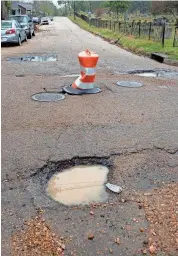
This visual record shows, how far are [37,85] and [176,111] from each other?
3842 millimetres

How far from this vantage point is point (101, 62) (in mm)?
13070

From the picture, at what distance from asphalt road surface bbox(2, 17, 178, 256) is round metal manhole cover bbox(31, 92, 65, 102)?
0.63 feet

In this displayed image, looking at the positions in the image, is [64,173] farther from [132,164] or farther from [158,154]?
[158,154]

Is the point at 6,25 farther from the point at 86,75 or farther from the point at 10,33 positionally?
the point at 86,75

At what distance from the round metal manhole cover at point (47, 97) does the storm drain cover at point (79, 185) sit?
11.2 ft

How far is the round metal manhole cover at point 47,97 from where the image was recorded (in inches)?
290

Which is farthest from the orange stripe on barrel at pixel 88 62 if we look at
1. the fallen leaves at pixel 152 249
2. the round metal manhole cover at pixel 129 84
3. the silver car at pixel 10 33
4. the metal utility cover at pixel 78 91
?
the silver car at pixel 10 33

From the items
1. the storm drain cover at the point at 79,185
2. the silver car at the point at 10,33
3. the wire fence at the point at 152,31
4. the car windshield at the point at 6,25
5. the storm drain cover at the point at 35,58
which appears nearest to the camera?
the storm drain cover at the point at 79,185

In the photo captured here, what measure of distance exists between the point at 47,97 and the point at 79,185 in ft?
13.4

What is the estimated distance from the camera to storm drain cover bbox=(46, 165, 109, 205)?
140 inches

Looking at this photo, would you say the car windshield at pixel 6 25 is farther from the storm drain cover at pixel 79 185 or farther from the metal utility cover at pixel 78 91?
the storm drain cover at pixel 79 185

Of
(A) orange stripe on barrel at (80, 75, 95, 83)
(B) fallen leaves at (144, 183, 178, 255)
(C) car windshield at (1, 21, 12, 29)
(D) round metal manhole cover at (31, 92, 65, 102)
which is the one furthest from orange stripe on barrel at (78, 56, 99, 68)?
(C) car windshield at (1, 21, 12, 29)

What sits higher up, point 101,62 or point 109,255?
point 101,62

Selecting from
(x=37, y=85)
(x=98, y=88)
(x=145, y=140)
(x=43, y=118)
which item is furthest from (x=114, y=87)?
(x=145, y=140)
